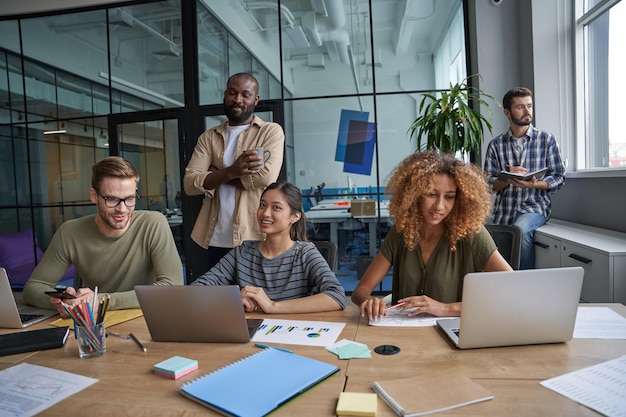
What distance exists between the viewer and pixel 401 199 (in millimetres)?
1949

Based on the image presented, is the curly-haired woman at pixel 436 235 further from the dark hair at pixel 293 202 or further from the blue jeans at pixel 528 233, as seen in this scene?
the blue jeans at pixel 528 233

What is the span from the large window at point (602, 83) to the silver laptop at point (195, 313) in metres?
3.04

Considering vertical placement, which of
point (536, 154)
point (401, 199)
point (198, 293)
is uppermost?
point (536, 154)

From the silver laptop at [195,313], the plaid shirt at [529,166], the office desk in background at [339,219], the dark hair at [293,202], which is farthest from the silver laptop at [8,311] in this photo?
the office desk in background at [339,219]

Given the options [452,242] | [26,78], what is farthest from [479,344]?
[26,78]

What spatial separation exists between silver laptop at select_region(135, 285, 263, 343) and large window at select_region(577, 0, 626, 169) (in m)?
3.04

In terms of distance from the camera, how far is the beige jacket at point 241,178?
8.32 ft

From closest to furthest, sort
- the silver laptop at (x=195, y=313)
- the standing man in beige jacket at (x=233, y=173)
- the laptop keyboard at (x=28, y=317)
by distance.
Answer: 1. the silver laptop at (x=195, y=313)
2. the laptop keyboard at (x=28, y=317)
3. the standing man in beige jacket at (x=233, y=173)

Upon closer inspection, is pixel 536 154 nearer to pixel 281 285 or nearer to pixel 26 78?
pixel 281 285

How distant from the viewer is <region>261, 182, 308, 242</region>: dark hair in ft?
6.83

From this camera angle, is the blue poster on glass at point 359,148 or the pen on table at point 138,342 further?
the blue poster on glass at point 359,148

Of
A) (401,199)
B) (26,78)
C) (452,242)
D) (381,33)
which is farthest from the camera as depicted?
(26,78)

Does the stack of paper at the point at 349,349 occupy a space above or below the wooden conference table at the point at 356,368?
above

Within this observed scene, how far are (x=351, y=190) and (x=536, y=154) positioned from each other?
6.42ft
